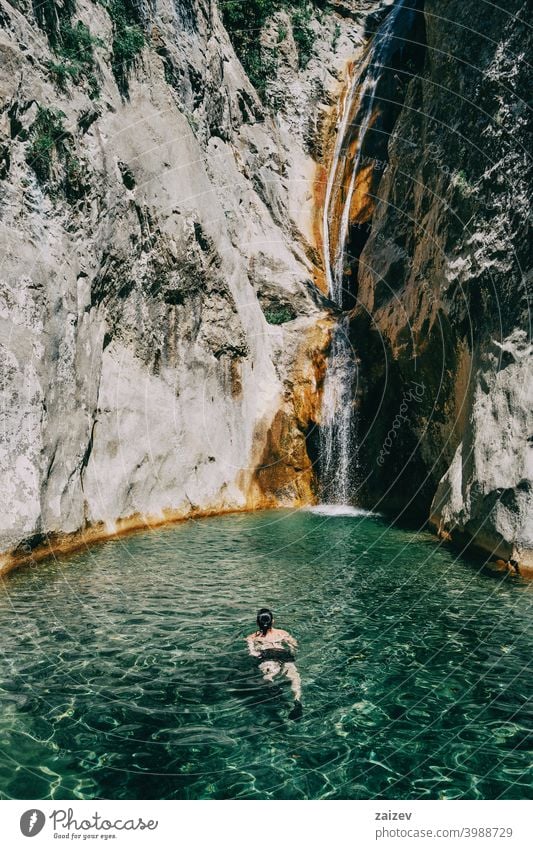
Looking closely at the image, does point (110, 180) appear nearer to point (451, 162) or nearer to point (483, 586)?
point (451, 162)

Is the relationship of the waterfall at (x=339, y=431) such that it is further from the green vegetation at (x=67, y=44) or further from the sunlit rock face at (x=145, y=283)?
the green vegetation at (x=67, y=44)

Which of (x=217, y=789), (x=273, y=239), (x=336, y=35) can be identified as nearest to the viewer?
(x=217, y=789)

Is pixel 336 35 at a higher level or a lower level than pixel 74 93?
higher

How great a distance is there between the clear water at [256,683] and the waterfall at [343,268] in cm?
959

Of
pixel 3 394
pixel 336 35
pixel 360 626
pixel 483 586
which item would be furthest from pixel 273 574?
pixel 336 35

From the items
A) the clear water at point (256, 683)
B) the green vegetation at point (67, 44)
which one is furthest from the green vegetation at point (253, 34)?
the clear water at point (256, 683)

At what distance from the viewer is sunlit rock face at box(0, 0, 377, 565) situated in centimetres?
1359

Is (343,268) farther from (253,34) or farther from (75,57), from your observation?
(75,57)

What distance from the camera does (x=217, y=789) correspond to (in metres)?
5.41

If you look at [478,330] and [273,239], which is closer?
[478,330]

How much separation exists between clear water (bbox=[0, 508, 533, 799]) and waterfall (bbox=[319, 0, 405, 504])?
9.59 metres

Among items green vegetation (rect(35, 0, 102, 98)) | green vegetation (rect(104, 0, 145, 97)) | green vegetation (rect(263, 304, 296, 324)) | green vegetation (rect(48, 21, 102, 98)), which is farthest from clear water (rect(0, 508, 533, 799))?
green vegetation (rect(104, 0, 145, 97))

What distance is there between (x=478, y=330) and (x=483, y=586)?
6.52 m

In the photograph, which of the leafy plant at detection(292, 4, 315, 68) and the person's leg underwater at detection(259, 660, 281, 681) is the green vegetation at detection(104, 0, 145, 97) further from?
the person's leg underwater at detection(259, 660, 281, 681)
